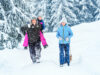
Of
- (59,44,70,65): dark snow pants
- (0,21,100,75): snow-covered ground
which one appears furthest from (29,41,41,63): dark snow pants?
(59,44,70,65): dark snow pants

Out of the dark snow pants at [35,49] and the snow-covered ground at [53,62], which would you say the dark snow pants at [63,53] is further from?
the dark snow pants at [35,49]

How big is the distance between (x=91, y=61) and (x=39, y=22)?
254cm

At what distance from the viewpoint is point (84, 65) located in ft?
23.9

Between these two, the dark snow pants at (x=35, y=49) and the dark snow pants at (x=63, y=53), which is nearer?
the dark snow pants at (x=63, y=53)

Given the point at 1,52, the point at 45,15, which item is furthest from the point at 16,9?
the point at 45,15

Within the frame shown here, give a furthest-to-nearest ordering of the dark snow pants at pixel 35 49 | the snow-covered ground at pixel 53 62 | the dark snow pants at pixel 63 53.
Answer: the dark snow pants at pixel 35 49 < the dark snow pants at pixel 63 53 < the snow-covered ground at pixel 53 62

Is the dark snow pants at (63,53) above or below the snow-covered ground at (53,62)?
above

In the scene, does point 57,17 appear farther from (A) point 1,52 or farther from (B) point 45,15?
(A) point 1,52

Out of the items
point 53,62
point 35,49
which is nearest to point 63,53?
point 53,62

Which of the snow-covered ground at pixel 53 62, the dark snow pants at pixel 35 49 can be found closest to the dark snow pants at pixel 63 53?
the snow-covered ground at pixel 53 62

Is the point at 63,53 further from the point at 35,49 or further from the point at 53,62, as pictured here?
the point at 35,49

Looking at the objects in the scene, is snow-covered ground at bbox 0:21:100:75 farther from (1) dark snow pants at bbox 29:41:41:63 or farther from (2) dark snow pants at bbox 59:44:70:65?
(1) dark snow pants at bbox 29:41:41:63

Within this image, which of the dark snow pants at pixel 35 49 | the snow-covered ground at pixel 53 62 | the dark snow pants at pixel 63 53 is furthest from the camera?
the dark snow pants at pixel 35 49

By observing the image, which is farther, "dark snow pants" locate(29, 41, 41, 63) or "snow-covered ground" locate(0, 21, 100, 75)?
"dark snow pants" locate(29, 41, 41, 63)
